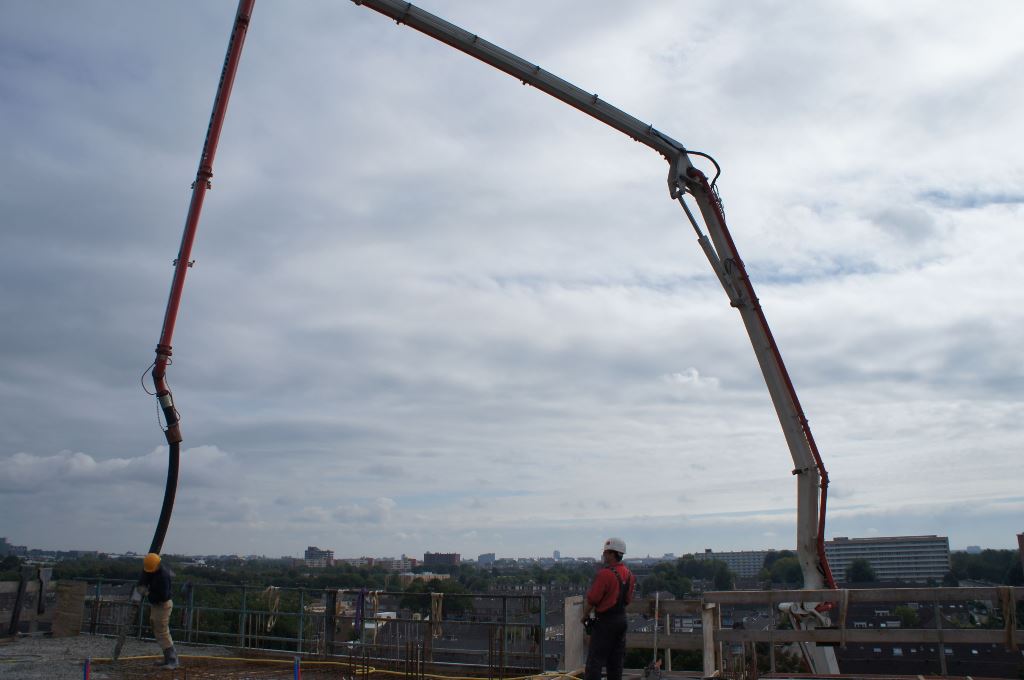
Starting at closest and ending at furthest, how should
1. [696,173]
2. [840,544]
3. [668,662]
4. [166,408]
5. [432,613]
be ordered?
[668,662]
[166,408]
[432,613]
[696,173]
[840,544]

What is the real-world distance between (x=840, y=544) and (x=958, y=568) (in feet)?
59.9

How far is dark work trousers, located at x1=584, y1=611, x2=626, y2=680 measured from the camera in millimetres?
8578

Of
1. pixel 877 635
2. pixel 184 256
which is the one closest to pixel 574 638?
pixel 877 635

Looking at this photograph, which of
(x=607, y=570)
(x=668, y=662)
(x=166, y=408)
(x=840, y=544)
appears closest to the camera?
(x=607, y=570)

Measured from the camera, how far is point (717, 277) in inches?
577

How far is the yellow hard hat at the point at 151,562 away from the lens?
11547 mm

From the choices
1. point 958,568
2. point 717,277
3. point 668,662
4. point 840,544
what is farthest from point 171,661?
point 958,568

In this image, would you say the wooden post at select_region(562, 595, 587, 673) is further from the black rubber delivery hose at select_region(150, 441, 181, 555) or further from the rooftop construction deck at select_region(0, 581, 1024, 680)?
the black rubber delivery hose at select_region(150, 441, 181, 555)

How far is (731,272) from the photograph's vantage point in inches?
571

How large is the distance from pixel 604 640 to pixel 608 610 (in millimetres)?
366

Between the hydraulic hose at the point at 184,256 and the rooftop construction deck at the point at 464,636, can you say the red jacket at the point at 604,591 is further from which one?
the hydraulic hose at the point at 184,256

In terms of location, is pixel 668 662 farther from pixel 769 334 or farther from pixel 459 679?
pixel 769 334

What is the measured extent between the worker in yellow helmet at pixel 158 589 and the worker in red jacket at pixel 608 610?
6.88m

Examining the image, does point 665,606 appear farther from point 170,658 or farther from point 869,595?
point 170,658
